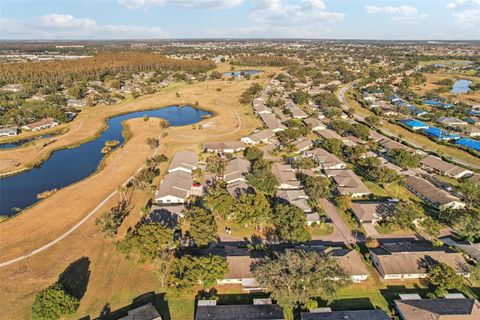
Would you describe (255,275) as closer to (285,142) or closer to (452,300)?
(452,300)

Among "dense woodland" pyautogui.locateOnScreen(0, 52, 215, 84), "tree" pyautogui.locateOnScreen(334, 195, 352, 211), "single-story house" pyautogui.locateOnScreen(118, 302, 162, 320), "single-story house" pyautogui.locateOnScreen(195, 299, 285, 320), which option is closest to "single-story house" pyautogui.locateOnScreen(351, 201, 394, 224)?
"tree" pyautogui.locateOnScreen(334, 195, 352, 211)

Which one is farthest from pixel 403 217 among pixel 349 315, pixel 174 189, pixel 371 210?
pixel 174 189

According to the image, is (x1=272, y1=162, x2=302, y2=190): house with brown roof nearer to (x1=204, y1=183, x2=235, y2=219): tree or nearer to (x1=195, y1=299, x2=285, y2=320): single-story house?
(x1=204, y1=183, x2=235, y2=219): tree

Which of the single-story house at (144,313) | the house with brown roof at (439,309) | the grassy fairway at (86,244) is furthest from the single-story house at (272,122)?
the single-story house at (144,313)

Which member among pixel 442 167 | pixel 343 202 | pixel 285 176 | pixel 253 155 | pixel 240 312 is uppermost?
pixel 253 155

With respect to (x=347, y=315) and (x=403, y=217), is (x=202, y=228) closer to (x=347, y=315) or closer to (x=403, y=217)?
(x=347, y=315)
